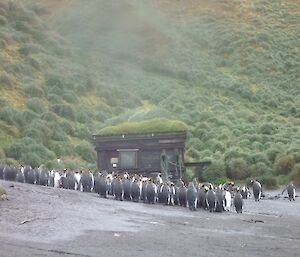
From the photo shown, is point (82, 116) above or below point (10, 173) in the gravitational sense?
above

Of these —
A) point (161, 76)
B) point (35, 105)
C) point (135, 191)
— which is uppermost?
point (161, 76)

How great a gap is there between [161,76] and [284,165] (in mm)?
40071

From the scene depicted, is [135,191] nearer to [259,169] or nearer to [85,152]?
[259,169]

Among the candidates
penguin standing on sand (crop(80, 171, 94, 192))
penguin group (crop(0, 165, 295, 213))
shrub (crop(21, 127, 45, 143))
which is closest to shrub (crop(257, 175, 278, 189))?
penguin group (crop(0, 165, 295, 213))

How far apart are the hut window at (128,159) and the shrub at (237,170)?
945cm

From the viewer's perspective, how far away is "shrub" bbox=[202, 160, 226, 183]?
41.8 meters

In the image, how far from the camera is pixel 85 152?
48.3m

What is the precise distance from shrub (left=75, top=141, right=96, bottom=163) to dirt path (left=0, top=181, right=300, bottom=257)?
2147 cm

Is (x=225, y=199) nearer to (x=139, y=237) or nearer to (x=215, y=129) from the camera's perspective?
(x=139, y=237)

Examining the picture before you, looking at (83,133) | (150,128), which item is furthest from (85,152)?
(150,128)

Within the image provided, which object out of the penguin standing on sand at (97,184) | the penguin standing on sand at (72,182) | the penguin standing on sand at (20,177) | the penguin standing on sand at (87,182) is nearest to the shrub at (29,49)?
the penguin standing on sand at (20,177)

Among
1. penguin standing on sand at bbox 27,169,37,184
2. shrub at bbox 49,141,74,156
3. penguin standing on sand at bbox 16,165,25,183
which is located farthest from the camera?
shrub at bbox 49,141,74,156

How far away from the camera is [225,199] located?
90.4 feet

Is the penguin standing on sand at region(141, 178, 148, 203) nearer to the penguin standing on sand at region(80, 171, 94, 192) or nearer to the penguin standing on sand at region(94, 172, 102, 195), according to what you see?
the penguin standing on sand at region(94, 172, 102, 195)
